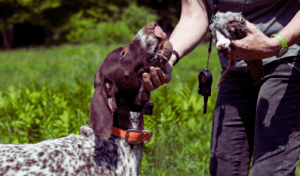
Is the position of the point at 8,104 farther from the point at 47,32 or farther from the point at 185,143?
the point at 47,32

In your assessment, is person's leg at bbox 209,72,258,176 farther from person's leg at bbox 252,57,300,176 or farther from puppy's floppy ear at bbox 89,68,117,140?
puppy's floppy ear at bbox 89,68,117,140

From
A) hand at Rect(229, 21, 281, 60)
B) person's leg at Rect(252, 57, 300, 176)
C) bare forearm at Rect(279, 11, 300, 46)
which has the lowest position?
person's leg at Rect(252, 57, 300, 176)

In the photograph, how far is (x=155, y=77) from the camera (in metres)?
2.00

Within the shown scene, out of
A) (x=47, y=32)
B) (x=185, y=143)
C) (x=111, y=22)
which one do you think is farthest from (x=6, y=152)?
(x=47, y=32)

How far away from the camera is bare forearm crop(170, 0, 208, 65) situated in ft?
7.33

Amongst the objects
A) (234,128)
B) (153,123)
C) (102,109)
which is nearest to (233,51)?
(234,128)

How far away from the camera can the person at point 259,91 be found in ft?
5.59

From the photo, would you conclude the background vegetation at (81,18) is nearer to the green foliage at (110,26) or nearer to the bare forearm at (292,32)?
the green foliage at (110,26)

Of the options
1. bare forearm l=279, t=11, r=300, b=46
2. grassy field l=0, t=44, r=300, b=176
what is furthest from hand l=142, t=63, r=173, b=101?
grassy field l=0, t=44, r=300, b=176

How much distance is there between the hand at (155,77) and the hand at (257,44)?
53 cm

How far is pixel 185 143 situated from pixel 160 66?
6.30 ft

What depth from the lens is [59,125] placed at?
372 cm

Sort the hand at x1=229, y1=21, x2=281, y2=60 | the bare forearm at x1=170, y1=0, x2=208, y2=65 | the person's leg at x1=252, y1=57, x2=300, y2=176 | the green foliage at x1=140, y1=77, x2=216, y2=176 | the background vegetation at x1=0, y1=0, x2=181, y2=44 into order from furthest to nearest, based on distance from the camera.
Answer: the background vegetation at x1=0, y1=0, x2=181, y2=44 < the green foliage at x1=140, y1=77, x2=216, y2=176 < the bare forearm at x1=170, y1=0, x2=208, y2=65 < the person's leg at x1=252, y1=57, x2=300, y2=176 < the hand at x1=229, y1=21, x2=281, y2=60

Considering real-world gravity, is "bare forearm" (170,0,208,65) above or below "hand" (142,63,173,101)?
above
